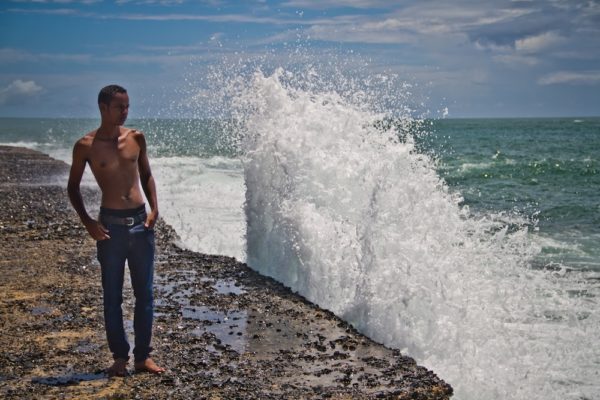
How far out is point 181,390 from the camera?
5129 mm

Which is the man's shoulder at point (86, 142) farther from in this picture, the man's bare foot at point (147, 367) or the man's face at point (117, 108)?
the man's bare foot at point (147, 367)

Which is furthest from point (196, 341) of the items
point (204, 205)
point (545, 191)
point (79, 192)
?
point (545, 191)

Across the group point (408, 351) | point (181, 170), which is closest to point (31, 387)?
point (408, 351)

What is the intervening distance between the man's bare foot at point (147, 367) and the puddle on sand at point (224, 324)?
0.83m

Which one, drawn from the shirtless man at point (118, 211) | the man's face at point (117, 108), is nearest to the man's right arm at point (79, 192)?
the shirtless man at point (118, 211)

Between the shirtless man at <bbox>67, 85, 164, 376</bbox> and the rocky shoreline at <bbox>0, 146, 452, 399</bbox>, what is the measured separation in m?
0.46

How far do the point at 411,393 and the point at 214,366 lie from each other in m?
1.50

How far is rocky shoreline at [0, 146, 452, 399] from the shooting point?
5.20 metres

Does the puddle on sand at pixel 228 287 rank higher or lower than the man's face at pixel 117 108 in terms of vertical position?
lower

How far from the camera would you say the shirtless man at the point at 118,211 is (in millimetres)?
5035

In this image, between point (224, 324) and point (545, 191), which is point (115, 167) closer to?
point (224, 324)

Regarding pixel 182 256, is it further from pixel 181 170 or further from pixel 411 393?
pixel 181 170

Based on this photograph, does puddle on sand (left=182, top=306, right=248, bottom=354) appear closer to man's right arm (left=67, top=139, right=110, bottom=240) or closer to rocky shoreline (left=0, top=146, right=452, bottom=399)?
rocky shoreline (left=0, top=146, right=452, bottom=399)

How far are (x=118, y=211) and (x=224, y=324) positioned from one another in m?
2.04
